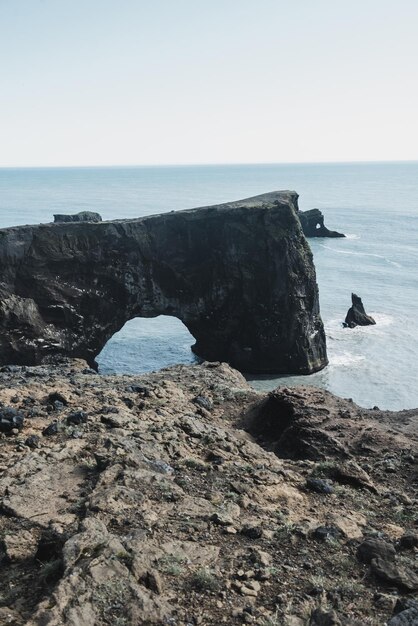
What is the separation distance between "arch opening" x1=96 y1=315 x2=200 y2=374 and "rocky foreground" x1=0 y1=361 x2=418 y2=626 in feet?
86.3

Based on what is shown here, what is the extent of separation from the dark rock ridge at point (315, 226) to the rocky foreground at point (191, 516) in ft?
318

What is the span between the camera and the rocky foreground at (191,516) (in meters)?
8.91

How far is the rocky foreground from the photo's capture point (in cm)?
891

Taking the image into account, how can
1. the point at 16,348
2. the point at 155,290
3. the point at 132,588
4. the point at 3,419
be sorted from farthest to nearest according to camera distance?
the point at 155,290
the point at 16,348
the point at 3,419
the point at 132,588

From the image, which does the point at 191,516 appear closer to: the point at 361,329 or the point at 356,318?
the point at 361,329

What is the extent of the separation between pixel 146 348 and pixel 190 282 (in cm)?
885

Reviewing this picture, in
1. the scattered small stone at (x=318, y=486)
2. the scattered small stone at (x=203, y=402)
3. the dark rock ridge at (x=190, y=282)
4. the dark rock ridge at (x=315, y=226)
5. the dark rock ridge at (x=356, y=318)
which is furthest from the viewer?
the dark rock ridge at (x=315, y=226)

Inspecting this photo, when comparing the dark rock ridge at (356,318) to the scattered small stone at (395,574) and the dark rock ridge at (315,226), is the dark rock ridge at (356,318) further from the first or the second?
the dark rock ridge at (315,226)

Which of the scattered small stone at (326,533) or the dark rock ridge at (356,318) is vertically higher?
the scattered small stone at (326,533)

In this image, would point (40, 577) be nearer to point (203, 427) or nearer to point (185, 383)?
point (203, 427)

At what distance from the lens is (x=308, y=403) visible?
76.6 feet

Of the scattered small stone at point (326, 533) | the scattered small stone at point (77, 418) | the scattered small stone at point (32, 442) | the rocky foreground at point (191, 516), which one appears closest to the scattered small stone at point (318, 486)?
the rocky foreground at point (191, 516)

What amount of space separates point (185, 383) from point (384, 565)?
16.7 metres

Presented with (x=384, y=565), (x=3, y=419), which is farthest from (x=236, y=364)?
(x=384, y=565)
